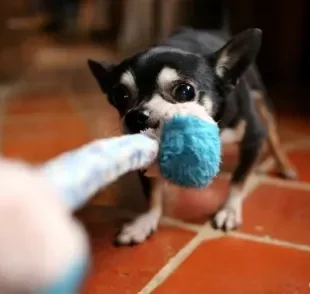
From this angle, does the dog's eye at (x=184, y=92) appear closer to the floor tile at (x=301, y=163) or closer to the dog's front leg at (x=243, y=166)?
the dog's front leg at (x=243, y=166)

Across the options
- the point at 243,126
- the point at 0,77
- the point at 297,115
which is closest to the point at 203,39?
the point at 243,126

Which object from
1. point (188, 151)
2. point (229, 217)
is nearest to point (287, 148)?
point (229, 217)

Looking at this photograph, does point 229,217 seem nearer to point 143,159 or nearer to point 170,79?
point 170,79

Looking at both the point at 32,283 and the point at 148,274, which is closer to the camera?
the point at 32,283

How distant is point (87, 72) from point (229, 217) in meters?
1.95

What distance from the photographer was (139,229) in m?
1.12

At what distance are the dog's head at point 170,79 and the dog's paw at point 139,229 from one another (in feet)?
0.69

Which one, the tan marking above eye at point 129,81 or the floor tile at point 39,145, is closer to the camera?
the tan marking above eye at point 129,81

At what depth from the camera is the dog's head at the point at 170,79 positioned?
3.21ft

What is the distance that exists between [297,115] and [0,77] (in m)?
1.40

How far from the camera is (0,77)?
9.02 feet

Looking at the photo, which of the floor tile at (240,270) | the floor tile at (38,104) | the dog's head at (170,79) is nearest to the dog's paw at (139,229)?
the floor tile at (240,270)

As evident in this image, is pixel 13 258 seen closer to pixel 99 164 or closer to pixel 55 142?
pixel 99 164

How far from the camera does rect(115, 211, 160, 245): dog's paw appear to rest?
1.10 meters
